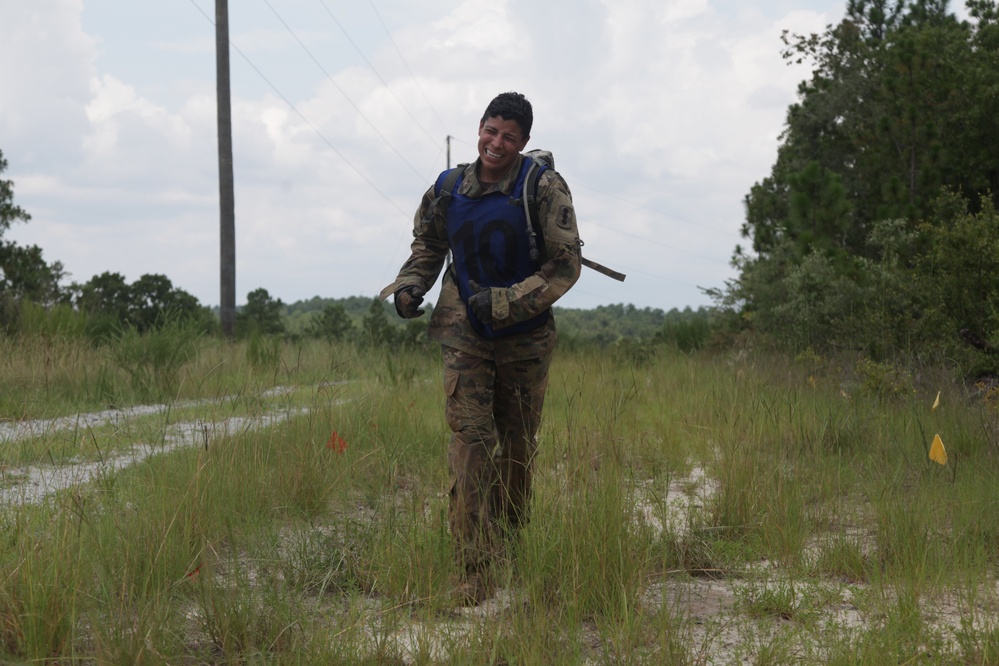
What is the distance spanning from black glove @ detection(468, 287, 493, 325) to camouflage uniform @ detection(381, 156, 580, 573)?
21mm

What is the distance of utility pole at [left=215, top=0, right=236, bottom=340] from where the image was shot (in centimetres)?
1633

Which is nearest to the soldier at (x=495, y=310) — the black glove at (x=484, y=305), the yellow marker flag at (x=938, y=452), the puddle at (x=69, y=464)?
the black glove at (x=484, y=305)

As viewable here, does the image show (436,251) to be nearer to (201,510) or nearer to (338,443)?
(338,443)

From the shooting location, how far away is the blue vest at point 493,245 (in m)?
3.79

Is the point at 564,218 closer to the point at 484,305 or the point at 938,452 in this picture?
the point at 484,305

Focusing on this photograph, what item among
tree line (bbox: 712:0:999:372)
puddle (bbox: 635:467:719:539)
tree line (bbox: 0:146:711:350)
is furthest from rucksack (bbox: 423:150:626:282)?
tree line (bbox: 0:146:711:350)

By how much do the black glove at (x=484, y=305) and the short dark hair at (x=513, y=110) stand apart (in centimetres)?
68

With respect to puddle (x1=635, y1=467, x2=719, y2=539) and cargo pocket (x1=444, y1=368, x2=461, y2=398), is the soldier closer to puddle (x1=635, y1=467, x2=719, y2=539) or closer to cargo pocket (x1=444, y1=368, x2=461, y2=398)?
cargo pocket (x1=444, y1=368, x2=461, y2=398)

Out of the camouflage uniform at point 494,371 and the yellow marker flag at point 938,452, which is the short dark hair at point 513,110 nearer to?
the camouflage uniform at point 494,371

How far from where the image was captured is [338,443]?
4484 mm

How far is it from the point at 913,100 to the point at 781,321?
15.4 feet

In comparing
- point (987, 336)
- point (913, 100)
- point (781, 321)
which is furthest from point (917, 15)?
point (987, 336)

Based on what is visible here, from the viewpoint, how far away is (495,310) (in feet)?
12.0

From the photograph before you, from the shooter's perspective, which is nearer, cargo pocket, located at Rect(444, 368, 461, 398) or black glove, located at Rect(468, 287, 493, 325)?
black glove, located at Rect(468, 287, 493, 325)
